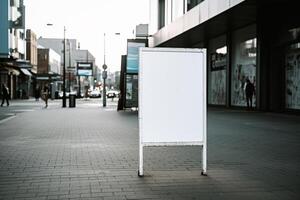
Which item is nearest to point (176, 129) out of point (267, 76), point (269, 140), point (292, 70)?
point (269, 140)

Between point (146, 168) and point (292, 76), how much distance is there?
15.7 metres

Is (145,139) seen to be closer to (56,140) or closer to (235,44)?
(56,140)

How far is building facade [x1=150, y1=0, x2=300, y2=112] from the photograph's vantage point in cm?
2103

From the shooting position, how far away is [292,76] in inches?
843

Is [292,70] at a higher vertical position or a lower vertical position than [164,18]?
lower

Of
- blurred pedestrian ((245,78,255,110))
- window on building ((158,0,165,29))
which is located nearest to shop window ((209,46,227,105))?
blurred pedestrian ((245,78,255,110))

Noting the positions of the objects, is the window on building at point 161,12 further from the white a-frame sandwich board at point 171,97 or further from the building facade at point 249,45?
the white a-frame sandwich board at point 171,97

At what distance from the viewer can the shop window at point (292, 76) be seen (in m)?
20.8

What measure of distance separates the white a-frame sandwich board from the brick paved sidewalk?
58cm

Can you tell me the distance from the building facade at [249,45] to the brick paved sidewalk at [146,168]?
9.84 meters

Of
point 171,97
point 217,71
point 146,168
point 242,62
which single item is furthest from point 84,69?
point 171,97

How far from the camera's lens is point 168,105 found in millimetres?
6922

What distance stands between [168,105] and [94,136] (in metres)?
5.77

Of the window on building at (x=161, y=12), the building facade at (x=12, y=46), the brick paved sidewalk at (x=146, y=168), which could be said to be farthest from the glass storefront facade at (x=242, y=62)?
the building facade at (x=12, y=46)
